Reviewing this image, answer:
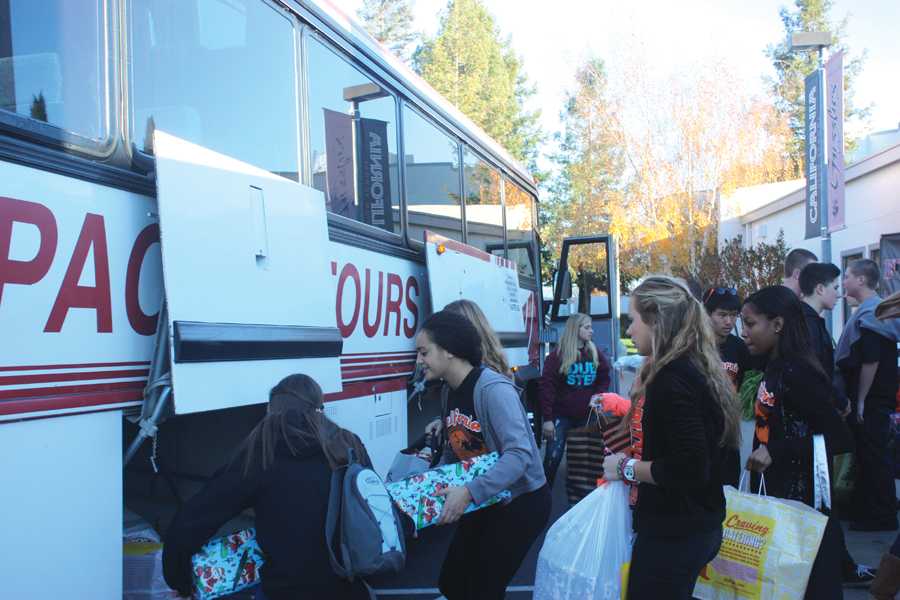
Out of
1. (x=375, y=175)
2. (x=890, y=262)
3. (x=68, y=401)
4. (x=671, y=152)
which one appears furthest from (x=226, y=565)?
(x=671, y=152)

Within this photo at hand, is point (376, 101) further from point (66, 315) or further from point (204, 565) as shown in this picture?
point (204, 565)

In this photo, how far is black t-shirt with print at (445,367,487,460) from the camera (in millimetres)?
3436

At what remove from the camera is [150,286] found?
3.22 m

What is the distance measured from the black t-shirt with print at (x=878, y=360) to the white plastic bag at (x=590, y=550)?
3689 mm

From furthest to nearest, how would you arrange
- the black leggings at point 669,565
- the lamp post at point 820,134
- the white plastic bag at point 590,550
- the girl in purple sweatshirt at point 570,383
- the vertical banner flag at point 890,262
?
1. the vertical banner flag at point 890,262
2. the lamp post at point 820,134
3. the girl in purple sweatshirt at point 570,383
4. the white plastic bag at point 590,550
5. the black leggings at point 669,565

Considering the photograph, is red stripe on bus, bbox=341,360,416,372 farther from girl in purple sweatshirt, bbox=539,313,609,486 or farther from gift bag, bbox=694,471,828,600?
gift bag, bbox=694,471,828,600

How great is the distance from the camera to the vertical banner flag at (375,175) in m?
5.51

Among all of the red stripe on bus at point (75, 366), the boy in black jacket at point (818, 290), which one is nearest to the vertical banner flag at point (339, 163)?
the red stripe on bus at point (75, 366)

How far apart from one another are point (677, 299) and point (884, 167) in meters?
15.1

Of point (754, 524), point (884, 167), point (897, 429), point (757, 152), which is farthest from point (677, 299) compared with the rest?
point (757, 152)

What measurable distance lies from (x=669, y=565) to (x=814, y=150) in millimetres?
10790

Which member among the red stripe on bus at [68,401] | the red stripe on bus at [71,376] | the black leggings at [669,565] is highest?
the red stripe on bus at [71,376]

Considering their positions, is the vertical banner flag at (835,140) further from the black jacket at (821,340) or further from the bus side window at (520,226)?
the black jacket at (821,340)

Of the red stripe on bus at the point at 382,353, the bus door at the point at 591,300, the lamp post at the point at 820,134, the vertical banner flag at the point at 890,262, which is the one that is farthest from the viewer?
the bus door at the point at 591,300
